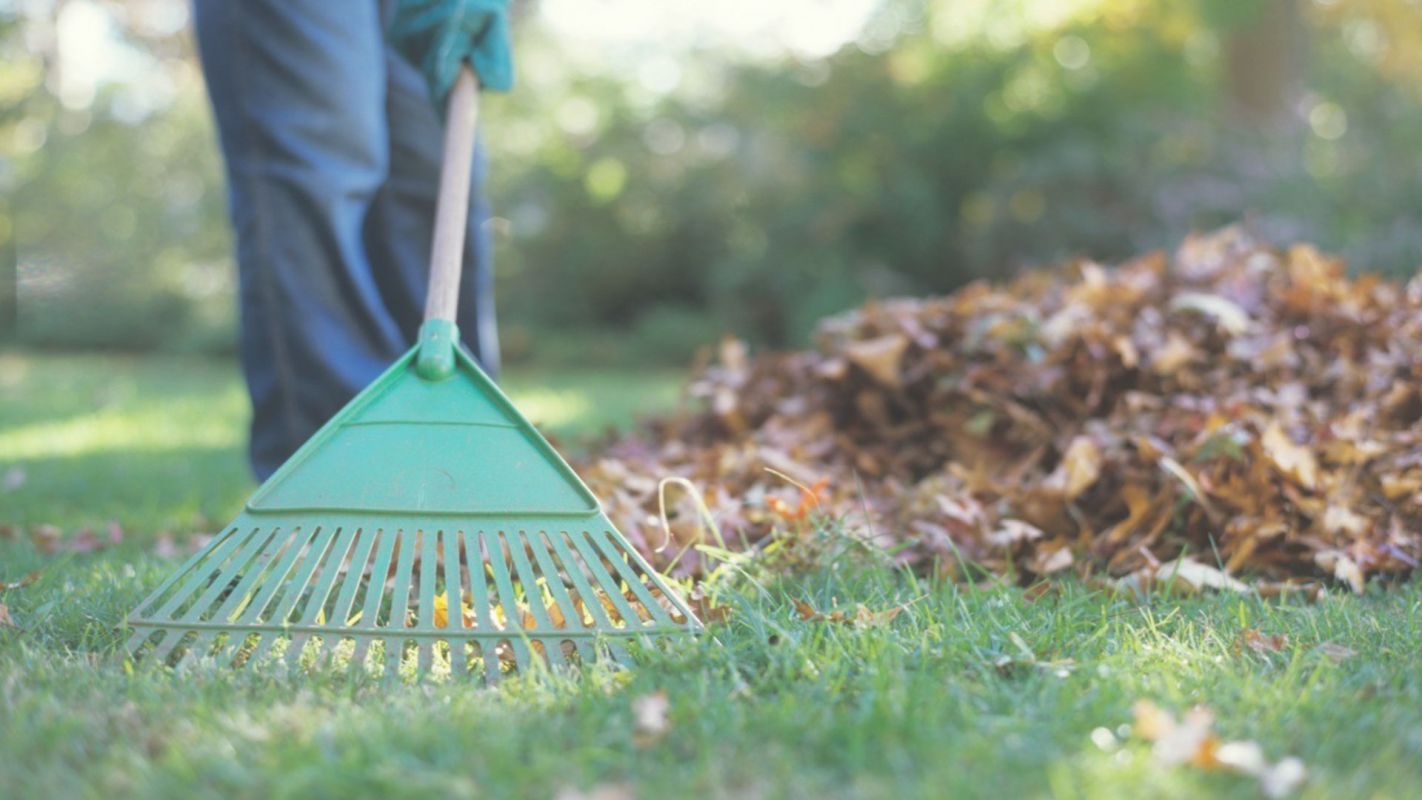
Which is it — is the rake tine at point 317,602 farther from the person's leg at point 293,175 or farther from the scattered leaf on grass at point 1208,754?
the scattered leaf on grass at point 1208,754

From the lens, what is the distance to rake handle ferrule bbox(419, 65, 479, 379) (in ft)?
6.06

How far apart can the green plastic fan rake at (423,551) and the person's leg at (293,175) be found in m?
0.64

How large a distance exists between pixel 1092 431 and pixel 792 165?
695cm

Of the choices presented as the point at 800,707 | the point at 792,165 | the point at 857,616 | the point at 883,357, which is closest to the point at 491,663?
the point at 800,707

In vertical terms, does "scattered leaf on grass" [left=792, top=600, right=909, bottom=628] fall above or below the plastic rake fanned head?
below

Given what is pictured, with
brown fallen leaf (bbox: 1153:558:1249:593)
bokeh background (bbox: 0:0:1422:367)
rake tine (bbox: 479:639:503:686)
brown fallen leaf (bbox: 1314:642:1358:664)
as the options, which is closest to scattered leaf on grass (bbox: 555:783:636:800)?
rake tine (bbox: 479:639:503:686)

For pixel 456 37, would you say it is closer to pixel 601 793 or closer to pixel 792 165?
pixel 601 793

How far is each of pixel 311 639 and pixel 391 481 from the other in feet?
0.81

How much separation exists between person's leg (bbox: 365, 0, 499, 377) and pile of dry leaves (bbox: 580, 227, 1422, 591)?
0.51m

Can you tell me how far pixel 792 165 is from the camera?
9.20 metres

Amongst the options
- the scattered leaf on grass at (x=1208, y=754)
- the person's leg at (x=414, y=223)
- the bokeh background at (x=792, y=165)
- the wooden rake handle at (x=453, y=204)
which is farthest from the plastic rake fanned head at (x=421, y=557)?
the bokeh background at (x=792, y=165)

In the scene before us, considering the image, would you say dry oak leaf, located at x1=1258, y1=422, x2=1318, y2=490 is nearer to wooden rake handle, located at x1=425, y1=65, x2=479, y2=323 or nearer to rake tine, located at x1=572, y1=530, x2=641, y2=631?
rake tine, located at x1=572, y1=530, x2=641, y2=631

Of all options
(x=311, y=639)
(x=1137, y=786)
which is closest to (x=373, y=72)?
(x=311, y=639)

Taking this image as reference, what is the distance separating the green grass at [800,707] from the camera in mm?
1158
